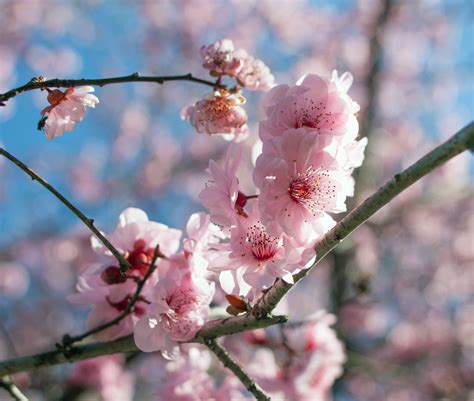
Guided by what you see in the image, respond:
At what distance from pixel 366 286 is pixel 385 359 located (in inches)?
145

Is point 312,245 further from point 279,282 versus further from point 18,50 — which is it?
point 18,50

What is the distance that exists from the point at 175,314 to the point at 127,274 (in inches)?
8.8

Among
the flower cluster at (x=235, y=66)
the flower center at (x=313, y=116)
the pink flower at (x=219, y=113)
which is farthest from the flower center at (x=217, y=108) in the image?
the flower center at (x=313, y=116)

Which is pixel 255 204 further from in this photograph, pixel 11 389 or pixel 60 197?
pixel 11 389

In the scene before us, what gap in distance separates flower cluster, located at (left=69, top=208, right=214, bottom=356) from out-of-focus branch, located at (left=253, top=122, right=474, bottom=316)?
204mm

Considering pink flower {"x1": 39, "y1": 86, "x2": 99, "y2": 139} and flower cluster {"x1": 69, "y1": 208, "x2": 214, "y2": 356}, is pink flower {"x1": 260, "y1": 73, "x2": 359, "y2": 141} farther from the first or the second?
pink flower {"x1": 39, "y1": 86, "x2": 99, "y2": 139}

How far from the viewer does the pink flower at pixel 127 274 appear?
1586 millimetres

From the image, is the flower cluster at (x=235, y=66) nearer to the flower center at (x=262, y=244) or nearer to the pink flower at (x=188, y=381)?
the flower center at (x=262, y=244)

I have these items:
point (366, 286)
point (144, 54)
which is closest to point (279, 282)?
point (366, 286)

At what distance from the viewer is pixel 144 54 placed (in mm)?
9219

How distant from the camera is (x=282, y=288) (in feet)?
4.16

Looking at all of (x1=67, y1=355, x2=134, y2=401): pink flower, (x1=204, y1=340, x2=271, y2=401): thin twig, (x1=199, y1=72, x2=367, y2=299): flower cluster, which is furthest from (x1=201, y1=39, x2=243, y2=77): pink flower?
(x1=67, y1=355, x2=134, y2=401): pink flower

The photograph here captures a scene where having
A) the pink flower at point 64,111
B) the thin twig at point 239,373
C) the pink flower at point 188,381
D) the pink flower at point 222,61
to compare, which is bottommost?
the thin twig at point 239,373

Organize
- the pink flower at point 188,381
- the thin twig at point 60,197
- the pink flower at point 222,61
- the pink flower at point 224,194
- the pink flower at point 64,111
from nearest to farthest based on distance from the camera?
the thin twig at point 60,197
the pink flower at point 224,194
the pink flower at point 64,111
the pink flower at point 222,61
the pink flower at point 188,381
